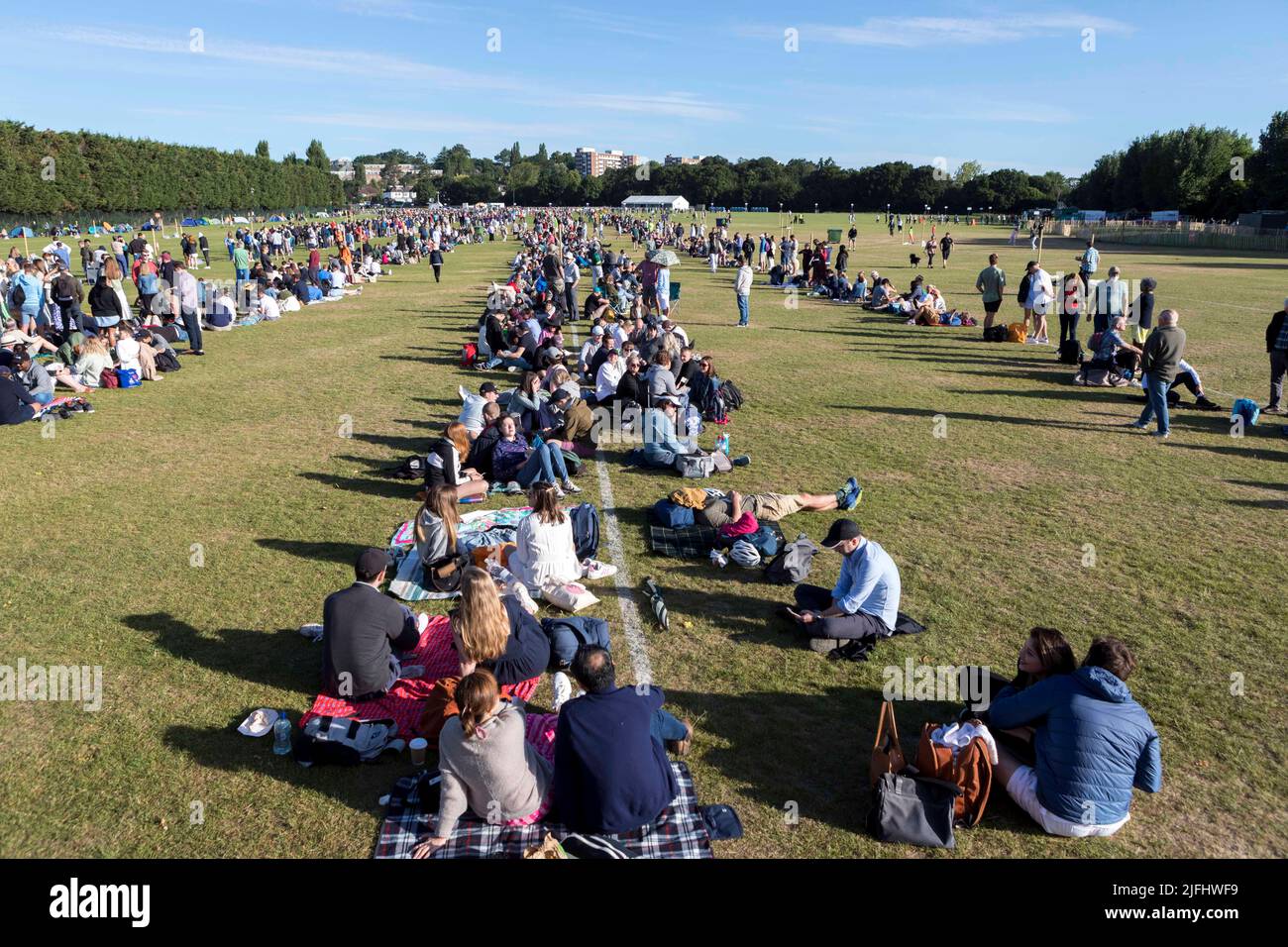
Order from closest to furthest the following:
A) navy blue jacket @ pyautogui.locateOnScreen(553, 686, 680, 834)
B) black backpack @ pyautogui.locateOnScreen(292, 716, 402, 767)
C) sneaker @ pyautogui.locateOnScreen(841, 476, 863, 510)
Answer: navy blue jacket @ pyautogui.locateOnScreen(553, 686, 680, 834) < black backpack @ pyautogui.locateOnScreen(292, 716, 402, 767) < sneaker @ pyautogui.locateOnScreen(841, 476, 863, 510)

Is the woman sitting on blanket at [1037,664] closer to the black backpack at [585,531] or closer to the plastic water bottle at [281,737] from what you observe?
the black backpack at [585,531]

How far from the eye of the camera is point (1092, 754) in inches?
184

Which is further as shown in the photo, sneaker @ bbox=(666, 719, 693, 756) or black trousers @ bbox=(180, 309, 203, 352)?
black trousers @ bbox=(180, 309, 203, 352)

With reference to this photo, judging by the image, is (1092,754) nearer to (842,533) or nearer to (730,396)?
(842,533)

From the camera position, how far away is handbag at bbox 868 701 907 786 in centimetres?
509

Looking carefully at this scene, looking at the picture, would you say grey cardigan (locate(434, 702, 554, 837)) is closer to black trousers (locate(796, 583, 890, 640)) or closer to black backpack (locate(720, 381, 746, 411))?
black trousers (locate(796, 583, 890, 640))

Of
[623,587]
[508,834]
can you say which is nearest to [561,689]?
[508,834]

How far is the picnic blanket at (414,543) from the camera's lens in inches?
312

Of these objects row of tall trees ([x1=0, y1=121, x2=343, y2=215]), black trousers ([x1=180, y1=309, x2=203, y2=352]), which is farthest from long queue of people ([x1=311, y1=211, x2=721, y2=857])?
row of tall trees ([x1=0, y1=121, x2=343, y2=215])

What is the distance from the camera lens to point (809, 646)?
6914mm

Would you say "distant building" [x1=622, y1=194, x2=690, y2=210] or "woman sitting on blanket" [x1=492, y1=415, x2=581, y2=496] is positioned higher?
"distant building" [x1=622, y1=194, x2=690, y2=210]

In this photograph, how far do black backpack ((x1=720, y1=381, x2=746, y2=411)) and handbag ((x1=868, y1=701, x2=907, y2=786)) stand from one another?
9.47 meters

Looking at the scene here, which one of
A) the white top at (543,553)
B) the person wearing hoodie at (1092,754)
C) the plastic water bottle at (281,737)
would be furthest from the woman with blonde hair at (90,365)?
the person wearing hoodie at (1092,754)

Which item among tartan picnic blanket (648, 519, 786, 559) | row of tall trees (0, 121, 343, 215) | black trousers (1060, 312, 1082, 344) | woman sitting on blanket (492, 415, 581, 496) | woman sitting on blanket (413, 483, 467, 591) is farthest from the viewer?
row of tall trees (0, 121, 343, 215)
